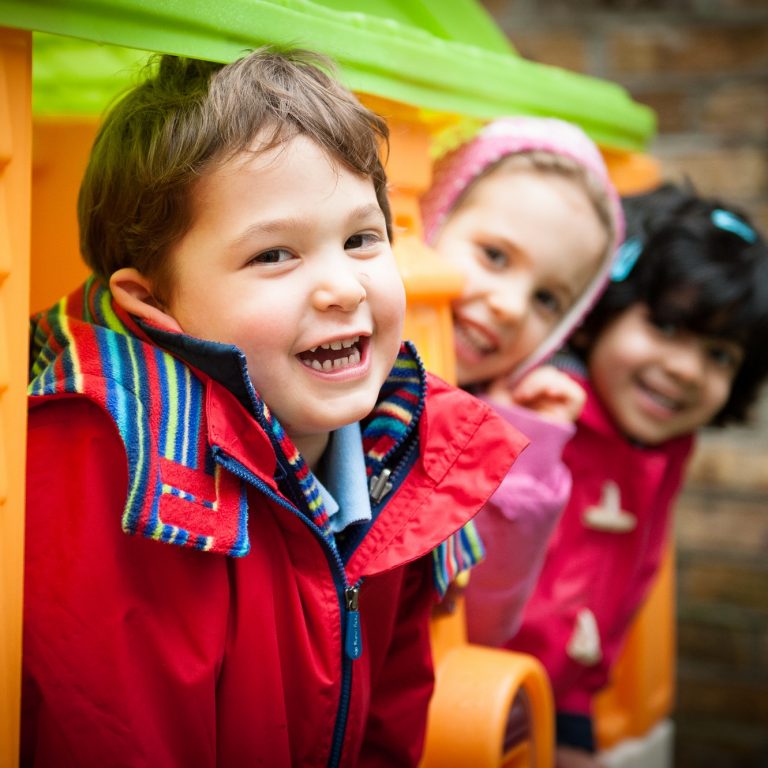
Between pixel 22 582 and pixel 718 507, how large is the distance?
1.67m

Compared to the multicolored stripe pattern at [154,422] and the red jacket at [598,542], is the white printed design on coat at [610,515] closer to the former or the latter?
the red jacket at [598,542]

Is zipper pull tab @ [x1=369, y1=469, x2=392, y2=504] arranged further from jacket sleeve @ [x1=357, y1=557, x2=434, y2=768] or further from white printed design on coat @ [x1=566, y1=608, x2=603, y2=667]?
white printed design on coat @ [x1=566, y1=608, x2=603, y2=667]

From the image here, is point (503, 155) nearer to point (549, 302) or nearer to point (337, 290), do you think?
point (549, 302)

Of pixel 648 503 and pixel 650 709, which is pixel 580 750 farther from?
pixel 648 503

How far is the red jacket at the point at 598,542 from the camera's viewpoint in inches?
57.8

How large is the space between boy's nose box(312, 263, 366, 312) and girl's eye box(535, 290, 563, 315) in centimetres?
53

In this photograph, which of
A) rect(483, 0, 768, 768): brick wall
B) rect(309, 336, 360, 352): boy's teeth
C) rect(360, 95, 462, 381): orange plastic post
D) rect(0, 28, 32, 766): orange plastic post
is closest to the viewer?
rect(0, 28, 32, 766): orange plastic post

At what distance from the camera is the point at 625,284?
4.93 feet

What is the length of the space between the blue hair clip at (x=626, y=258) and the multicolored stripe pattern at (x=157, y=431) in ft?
2.84

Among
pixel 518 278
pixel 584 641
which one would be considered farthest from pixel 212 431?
pixel 584 641

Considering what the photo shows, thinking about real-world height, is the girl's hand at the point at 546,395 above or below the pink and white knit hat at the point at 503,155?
below

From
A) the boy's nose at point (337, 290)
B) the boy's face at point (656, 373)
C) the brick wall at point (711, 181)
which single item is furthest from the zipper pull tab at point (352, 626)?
the brick wall at point (711, 181)

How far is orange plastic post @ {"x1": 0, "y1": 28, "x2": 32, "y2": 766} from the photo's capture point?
2.40 ft

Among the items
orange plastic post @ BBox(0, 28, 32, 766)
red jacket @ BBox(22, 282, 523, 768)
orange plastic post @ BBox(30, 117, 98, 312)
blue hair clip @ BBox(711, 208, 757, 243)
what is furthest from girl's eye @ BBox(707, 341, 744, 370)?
orange plastic post @ BBox(0, 28, 32, 766)
